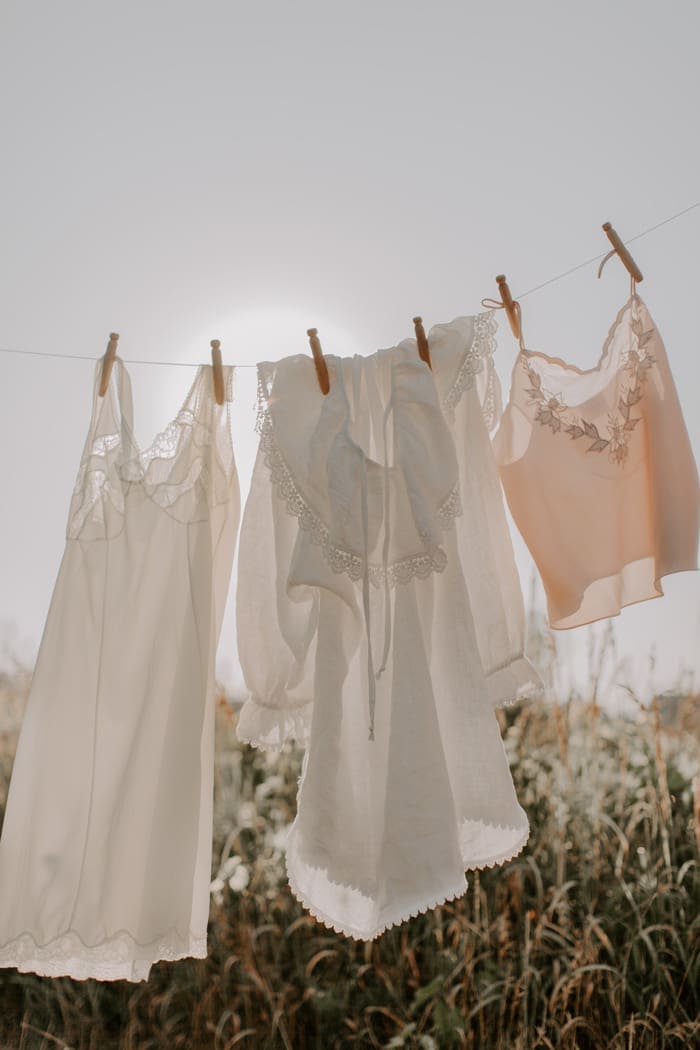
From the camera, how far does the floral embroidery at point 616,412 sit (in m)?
1.22

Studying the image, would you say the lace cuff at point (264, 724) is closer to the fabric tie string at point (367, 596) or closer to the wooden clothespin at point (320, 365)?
the fabric tie string at point (367, 596)

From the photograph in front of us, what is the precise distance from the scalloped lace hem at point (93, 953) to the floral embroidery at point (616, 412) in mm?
883

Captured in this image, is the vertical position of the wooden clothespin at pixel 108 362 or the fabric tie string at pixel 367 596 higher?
the wooden clothespin at pixel 108 362

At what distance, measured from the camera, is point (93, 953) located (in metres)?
1.09

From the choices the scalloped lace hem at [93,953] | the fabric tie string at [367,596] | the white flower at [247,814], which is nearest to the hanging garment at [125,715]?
the scalloped lace hem at [93,953]

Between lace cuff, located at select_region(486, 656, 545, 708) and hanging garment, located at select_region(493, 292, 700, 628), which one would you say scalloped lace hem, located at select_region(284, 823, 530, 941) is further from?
hanging garment, located at select_region(493, 292, 700, 628)

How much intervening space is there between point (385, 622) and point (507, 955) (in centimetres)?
93

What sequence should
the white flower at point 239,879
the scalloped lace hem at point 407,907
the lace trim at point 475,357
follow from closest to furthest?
the scalloped lace hem at point 407,907
the lace trim at point 475,357
the white flower at point 239,879

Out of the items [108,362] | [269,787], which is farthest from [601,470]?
[269,787]

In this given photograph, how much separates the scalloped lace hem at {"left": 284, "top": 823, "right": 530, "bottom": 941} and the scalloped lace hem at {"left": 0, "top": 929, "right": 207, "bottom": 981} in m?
0.15

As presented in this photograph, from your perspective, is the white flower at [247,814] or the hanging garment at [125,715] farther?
the white flower at [247,814]

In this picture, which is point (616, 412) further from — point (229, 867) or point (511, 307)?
point (229, 867)

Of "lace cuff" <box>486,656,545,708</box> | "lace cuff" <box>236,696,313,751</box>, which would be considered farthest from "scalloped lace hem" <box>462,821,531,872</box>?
"lace cuff" <box>236,696,313,751</box>

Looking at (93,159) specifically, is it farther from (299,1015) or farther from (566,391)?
(299,1015)
